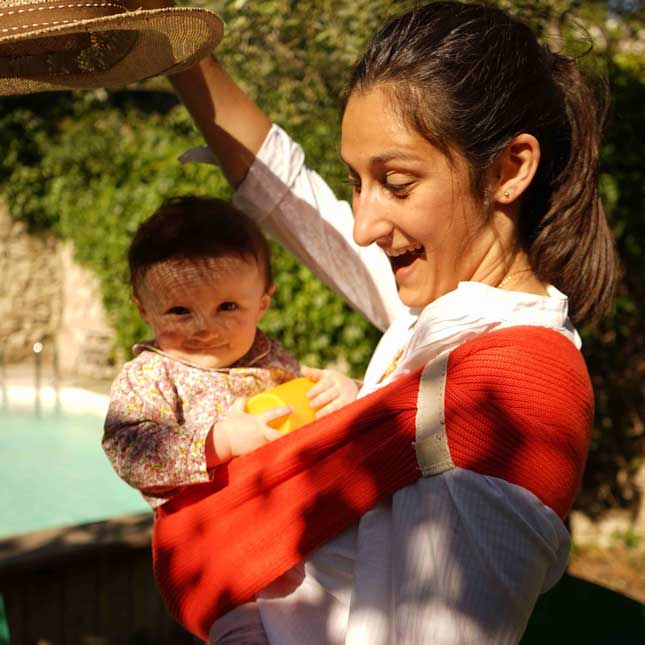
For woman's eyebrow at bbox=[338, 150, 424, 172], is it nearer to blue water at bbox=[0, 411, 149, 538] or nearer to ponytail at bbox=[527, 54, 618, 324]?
ponytail at bbox=[527, 54, 618, 324]

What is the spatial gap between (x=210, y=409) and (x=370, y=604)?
74 centimetres

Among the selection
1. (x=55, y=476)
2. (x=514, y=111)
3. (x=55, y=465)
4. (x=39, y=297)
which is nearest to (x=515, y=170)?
(x=514, y=111)

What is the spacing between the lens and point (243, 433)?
1.72 m

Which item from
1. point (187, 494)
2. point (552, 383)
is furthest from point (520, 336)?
point (187, 494)

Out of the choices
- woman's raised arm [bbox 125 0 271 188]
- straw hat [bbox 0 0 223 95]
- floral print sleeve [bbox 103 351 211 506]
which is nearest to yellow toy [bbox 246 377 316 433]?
floral print sleeve [bbox 103 351 211 506]

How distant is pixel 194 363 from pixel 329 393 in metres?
0.36

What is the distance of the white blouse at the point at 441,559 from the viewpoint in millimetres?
1235

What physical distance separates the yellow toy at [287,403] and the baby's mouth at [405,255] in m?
0.40

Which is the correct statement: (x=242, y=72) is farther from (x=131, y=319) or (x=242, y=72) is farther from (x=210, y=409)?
(x=131, y=319)

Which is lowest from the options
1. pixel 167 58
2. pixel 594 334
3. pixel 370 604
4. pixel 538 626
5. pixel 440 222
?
pixel 594 334

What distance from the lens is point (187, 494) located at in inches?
70.3

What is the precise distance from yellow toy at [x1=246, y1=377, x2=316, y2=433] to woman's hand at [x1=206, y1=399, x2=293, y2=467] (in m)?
0.04

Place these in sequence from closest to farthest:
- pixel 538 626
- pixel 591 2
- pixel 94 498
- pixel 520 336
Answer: pixel 520 336 → pixel 538 626 → pixel 591 2 → pixel 94 498

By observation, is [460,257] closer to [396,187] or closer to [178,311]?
[396,187]
